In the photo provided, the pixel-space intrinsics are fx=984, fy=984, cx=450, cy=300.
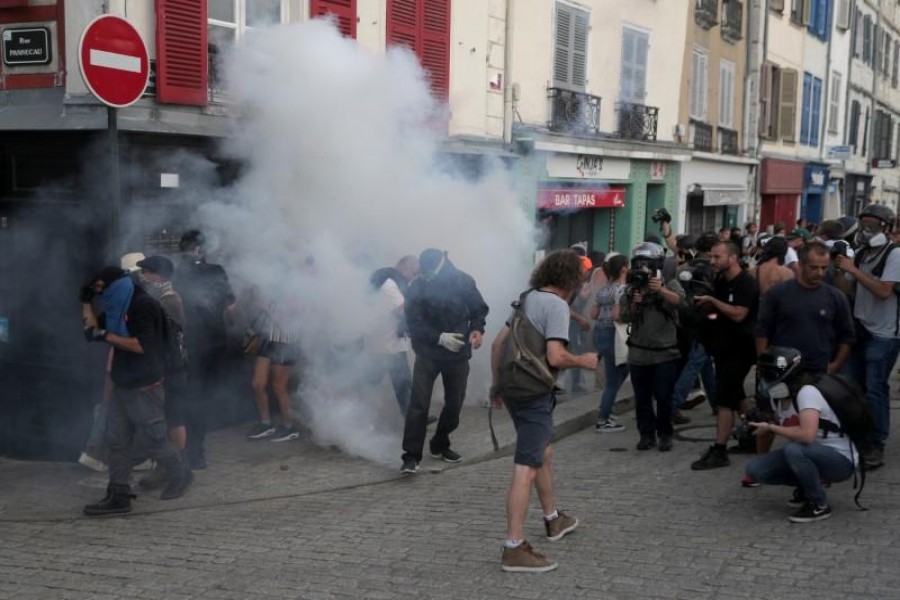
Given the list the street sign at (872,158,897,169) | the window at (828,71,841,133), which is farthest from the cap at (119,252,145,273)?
the street sign at (872,158,897,169)

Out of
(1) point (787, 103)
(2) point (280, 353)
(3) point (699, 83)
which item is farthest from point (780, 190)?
(2) point (280, 353)

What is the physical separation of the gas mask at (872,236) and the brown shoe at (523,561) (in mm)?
3359

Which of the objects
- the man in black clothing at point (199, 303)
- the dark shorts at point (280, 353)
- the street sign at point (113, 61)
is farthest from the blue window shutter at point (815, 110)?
the street sign at point (113, 61)

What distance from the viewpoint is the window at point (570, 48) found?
495 inches

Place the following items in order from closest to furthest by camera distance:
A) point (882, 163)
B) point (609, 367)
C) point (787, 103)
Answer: point (609, 367) < point (787, 103) < point (882, 163)

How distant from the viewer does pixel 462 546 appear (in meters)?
5.01

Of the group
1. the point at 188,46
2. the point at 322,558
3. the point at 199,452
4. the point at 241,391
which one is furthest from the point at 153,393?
the point at 188,46

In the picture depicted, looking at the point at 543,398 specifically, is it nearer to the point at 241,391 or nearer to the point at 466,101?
the point at 241,391

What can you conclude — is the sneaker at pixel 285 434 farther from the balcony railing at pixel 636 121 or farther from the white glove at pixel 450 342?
the balcony railing at pixel 636 121

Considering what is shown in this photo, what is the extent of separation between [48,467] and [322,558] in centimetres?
299

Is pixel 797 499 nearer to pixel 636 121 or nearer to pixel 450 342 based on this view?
pixel 450 342

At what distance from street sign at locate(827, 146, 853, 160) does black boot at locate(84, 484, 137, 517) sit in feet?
77.3

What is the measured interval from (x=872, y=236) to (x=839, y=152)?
2070 cm

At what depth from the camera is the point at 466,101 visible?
10773mm
